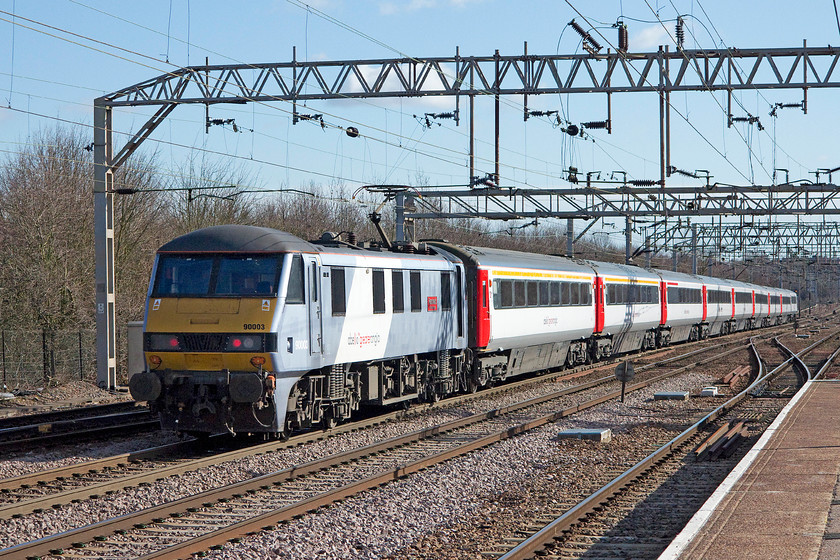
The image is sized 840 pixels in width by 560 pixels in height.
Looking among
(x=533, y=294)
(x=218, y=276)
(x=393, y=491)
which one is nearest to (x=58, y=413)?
(x=218, y=276)

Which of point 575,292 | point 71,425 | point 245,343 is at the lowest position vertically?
point 71,425

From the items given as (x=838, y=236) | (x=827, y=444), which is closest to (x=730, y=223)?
(x=838, y=236)

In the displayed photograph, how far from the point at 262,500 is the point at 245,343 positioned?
3326 millimetres

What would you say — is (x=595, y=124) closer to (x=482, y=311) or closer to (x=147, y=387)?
(x=482, y=311)

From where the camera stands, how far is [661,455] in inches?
537

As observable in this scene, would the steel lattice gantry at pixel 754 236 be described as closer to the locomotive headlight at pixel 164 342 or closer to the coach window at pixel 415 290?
the coach window at pixel 415 290

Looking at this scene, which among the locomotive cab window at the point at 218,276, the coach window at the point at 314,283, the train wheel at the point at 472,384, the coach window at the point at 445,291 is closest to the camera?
the locomotive cab window at the point at 218,276

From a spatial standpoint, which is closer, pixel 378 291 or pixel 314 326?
pixel 314 326

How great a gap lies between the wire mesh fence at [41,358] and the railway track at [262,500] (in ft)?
43.8

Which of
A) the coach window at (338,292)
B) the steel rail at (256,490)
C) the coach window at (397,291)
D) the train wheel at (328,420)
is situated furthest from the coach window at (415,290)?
the train wheel at (328,420)

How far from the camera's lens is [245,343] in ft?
44.9

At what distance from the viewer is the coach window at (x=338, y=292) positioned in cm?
1520

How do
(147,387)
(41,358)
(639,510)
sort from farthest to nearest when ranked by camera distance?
(41,358)
(147,387)
(639,510)

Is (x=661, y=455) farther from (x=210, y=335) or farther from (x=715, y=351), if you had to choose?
(x=715, y=351)
